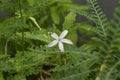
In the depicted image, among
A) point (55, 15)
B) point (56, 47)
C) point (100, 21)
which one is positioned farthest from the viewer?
point (55, 15)

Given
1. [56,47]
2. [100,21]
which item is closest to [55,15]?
[56,47]

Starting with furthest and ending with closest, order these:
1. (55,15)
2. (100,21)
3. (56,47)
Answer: (55,15)
(56,47)
(100,21)

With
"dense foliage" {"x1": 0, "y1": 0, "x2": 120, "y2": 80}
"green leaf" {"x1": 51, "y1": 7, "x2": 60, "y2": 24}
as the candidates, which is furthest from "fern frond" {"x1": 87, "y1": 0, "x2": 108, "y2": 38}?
"green leaf" {"x1": 51, "y1": 7, "x2": 60, "y2": 24}

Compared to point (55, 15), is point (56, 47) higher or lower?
lower

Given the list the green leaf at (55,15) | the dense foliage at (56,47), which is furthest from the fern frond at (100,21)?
the green leaf at (55,15)

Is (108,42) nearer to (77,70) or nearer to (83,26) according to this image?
(77,70)

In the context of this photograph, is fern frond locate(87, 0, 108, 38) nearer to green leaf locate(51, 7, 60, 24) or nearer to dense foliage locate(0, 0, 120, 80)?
dense foliage locate(0, 0, 120, 80)

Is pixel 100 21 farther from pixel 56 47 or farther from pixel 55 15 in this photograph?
pixel 55 15

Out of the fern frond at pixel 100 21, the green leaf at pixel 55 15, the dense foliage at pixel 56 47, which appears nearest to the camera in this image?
the dense foliage at pixel 56 47

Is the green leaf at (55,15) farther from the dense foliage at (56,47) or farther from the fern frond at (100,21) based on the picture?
the fern frond at (100,21)
